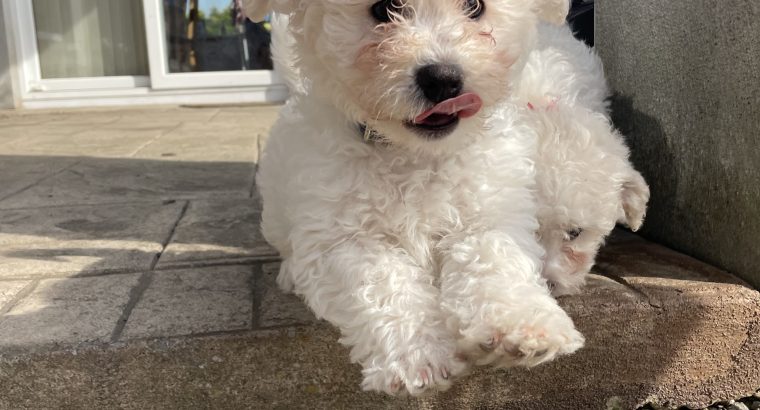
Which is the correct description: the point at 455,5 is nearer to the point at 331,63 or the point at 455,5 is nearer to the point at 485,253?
the point at 331,63

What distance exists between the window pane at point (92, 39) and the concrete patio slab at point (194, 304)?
681cm

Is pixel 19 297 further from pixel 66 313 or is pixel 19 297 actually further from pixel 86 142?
pixel 86 142

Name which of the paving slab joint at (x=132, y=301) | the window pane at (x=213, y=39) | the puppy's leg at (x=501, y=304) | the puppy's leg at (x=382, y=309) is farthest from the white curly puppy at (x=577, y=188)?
the window pane at (x=213, y=39)

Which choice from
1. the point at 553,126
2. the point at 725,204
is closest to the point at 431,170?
the point at 553,126

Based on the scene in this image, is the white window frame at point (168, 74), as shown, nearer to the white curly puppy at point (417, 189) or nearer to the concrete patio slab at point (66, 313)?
the concrete patio slab at point (66, 313)

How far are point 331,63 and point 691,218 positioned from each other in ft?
5.37

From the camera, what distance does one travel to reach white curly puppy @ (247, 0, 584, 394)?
1799 mm

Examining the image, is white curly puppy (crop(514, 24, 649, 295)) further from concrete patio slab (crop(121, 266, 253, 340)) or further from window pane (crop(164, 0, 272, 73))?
window pane (crop(164, 0, 272, 73))

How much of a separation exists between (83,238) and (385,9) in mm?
1958

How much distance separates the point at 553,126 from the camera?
255cm

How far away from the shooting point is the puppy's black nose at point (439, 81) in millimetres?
1800

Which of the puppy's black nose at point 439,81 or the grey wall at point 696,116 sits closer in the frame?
the puppy's black nose at point 439,81

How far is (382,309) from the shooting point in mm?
1884

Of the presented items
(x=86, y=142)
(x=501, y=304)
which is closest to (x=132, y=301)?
(x=501, y=304)
